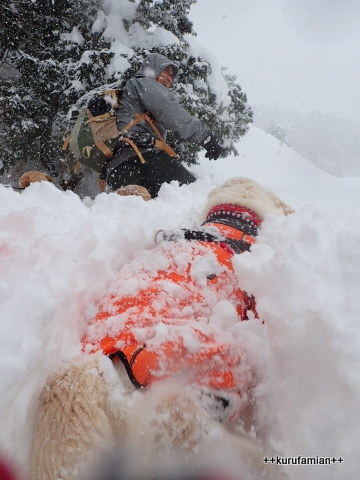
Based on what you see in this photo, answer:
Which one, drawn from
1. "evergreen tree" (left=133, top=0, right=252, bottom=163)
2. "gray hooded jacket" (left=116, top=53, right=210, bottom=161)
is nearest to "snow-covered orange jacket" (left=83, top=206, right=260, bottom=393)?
"gray hooded jacket" (left=116, top=53, right=210, bottom=161)

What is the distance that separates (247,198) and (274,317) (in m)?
1.02

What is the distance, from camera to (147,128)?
145 inches

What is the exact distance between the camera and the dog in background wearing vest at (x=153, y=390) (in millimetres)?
914

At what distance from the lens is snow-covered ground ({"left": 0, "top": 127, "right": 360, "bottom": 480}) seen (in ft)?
3.13

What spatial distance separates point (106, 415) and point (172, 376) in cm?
22

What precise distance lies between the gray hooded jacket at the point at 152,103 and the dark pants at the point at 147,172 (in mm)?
118

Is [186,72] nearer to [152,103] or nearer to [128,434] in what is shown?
[152,103]

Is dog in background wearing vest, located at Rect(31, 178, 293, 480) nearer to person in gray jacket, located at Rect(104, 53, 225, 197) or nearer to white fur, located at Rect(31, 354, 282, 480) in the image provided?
white fur, located at Rect(31, 354, 282, 480)

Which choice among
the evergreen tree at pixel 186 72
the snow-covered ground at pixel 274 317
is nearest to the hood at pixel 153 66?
the snow-covered ground at pixel 274 317

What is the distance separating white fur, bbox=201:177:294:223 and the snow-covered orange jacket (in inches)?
14.1

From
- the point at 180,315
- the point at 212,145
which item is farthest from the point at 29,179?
the point at 180,315

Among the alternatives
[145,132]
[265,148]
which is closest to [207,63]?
[145,132]

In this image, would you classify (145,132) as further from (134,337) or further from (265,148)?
(265,148)

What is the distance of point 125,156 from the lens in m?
3.58
